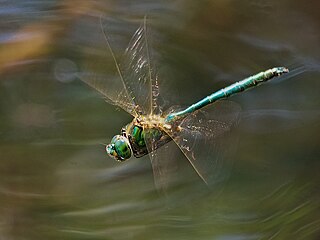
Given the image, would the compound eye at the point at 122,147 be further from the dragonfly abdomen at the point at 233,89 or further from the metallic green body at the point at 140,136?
the dragonfly abdomen at the point at 233,89

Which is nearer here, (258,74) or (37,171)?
(258,74)

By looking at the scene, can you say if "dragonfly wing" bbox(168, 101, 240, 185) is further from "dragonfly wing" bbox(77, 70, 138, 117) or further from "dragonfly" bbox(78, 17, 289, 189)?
"dragonfly wing" bbox(77, 70, 138, 117)

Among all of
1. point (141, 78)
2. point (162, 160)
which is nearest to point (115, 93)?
point (141, 78)

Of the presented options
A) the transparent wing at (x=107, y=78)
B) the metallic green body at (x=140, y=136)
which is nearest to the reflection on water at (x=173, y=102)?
the transparent wing at (x=107, y=78)

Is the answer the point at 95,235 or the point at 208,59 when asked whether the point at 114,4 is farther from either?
the point at 95,235

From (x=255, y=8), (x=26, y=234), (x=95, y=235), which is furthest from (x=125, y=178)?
(x=255, y=8)
